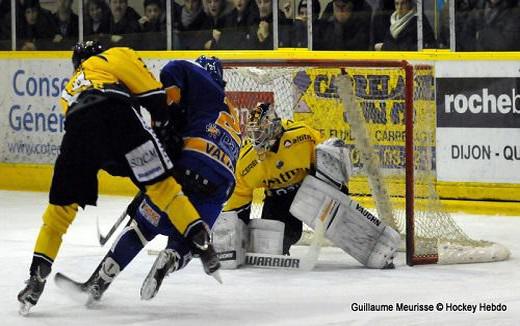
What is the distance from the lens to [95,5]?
9336 mm

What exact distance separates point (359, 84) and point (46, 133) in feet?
9.93

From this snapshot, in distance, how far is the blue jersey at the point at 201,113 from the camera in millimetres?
5195

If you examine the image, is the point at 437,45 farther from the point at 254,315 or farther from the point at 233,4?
the point at 254,315

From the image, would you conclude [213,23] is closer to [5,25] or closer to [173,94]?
[5,25]

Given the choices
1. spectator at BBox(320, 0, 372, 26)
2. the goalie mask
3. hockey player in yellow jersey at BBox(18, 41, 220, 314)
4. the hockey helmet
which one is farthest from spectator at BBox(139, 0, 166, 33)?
hockey player in yellow jersey at BBox(18, 41, 220, 314)

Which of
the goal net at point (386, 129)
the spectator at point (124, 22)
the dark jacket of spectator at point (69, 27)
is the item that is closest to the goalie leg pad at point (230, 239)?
the goal net at point (386, 129)

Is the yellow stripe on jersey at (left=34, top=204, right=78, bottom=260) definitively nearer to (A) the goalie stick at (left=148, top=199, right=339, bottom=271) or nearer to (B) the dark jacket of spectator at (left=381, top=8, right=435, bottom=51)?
(A) the goalie stick at (left=148, top=199, right=339, bottom=271)

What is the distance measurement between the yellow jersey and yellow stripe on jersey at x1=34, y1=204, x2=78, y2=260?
134 cm

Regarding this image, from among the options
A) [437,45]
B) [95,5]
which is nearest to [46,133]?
[95,5]

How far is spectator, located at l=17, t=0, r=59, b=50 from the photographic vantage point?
945 cm

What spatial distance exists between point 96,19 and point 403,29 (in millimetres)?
2373

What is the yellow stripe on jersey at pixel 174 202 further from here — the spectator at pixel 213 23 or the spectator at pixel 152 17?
the spectator at pixel 152 17

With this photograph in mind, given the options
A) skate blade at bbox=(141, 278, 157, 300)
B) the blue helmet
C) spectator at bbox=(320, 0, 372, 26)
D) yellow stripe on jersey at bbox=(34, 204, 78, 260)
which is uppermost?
spectator at bbox=(320, 0, 372, 26)

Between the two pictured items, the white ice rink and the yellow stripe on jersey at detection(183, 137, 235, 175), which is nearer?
the white ice rink
